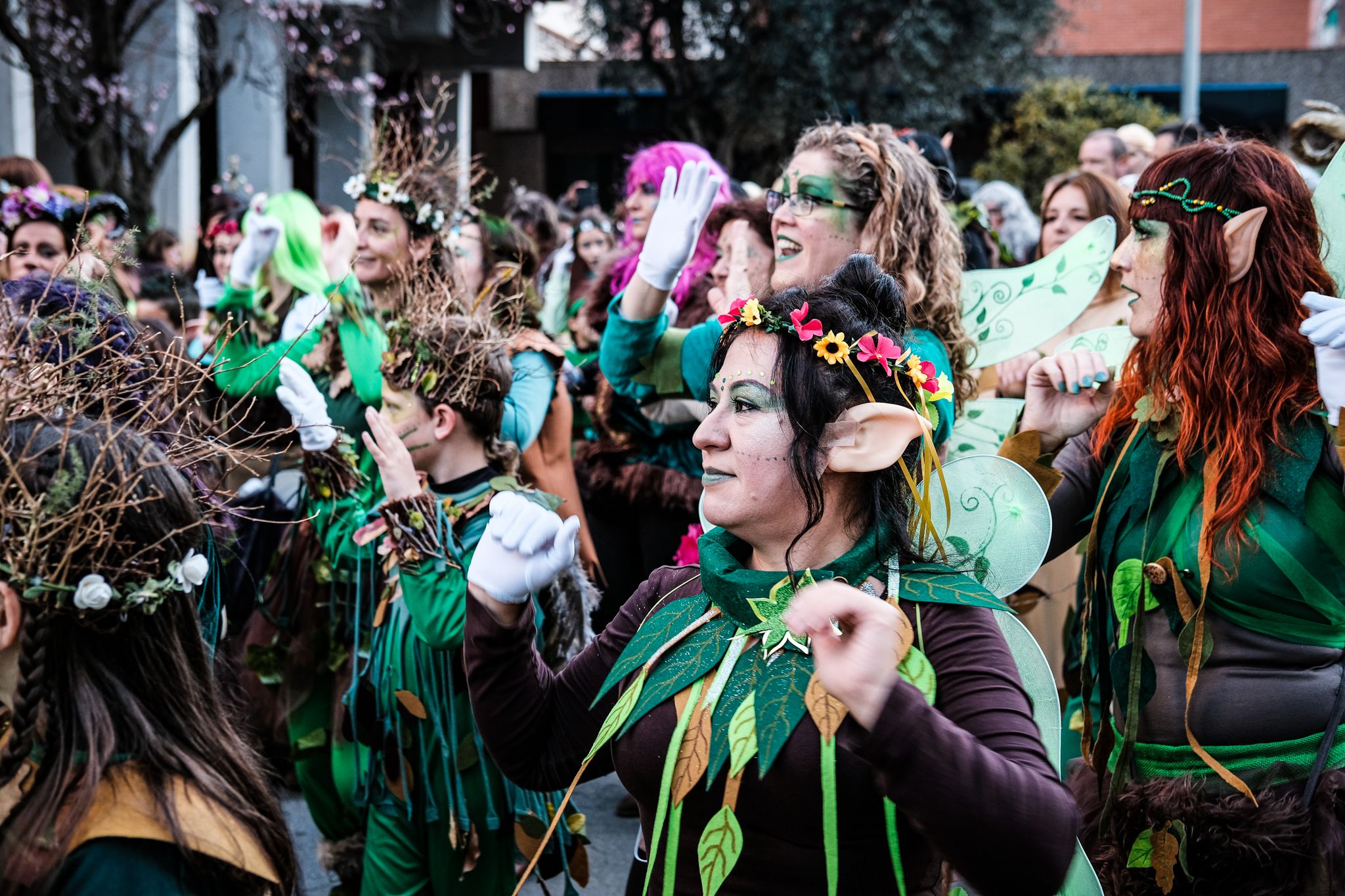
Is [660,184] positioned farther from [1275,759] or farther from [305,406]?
[1275,759]

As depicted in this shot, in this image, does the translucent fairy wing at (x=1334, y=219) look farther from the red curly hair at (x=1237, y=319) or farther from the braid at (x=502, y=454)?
the braid at (x=502, y=454)

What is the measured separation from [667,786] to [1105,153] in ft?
18.1

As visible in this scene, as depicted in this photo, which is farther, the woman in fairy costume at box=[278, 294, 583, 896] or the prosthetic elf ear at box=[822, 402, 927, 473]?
the woman in fairy costume at box=[278, 294, 583, 896]

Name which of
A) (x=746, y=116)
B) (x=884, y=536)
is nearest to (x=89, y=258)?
(x=884, y=536)

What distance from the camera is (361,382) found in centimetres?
412

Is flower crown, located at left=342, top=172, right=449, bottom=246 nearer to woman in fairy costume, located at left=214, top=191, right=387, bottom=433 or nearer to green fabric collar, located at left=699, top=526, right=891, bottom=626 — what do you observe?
woman in fairy costume, located at left=214, top=191, right=387, bottom=433

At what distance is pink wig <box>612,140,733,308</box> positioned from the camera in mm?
4926

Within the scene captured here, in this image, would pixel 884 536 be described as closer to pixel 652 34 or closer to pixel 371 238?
pixel 371 238

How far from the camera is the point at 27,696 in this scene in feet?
5.49

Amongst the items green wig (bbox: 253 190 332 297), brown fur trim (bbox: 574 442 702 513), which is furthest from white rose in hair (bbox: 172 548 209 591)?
green wig (bbox: 253 190 332 297)

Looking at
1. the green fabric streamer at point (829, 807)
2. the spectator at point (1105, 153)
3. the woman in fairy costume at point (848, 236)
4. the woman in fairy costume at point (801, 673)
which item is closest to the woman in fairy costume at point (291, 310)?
the woman in fairy costume at point (848, 236)

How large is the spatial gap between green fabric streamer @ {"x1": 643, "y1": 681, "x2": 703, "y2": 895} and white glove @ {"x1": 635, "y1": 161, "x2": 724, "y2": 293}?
5.20 feet

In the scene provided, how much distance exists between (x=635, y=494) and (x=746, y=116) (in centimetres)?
1368

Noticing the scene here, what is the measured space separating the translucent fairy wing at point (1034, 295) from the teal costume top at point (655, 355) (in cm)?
68
